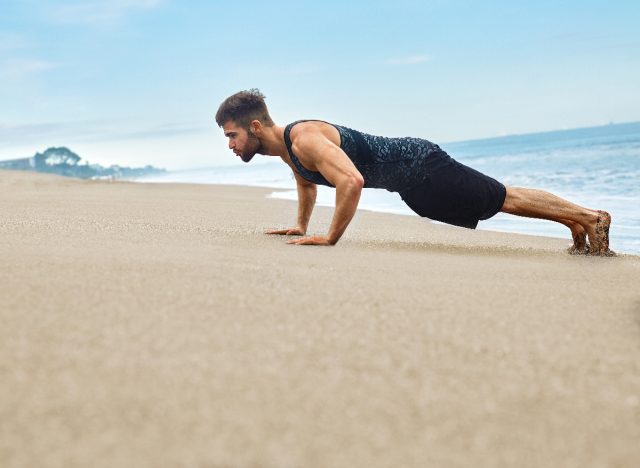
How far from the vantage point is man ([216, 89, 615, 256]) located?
150 inches

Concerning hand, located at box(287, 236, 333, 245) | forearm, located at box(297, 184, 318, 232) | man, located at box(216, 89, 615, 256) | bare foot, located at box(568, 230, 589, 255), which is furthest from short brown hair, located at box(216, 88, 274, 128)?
bare foot, located at box(568, 230, 589, 255)

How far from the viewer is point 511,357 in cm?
147

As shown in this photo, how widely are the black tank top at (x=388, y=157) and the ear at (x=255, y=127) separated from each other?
234mm

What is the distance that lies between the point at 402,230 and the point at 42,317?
3.72 m

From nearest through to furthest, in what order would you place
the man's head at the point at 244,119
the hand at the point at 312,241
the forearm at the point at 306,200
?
the hand at the point at 312,241 → the man's head at the point at 244,119 → the forearm at the point at 306,200

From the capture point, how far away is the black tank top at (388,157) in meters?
3.94

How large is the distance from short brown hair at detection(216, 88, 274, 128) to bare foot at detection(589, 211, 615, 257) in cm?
195

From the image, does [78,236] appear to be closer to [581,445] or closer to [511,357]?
[511,357]

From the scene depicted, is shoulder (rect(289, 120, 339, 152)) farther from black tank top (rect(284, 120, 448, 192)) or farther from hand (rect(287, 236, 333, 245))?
hand (rect(287, 236, 333, 245))

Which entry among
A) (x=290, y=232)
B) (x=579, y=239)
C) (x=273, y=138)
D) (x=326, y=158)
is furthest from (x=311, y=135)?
(x=579, y=239)

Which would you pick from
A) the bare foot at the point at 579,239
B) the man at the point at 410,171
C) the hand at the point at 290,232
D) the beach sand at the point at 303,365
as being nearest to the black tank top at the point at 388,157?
Answer: the man at the point at 410,171

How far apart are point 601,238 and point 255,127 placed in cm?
206

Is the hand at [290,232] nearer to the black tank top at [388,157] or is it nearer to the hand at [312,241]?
the black tank top at [388,157]

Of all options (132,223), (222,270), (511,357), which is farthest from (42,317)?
(132,223)
